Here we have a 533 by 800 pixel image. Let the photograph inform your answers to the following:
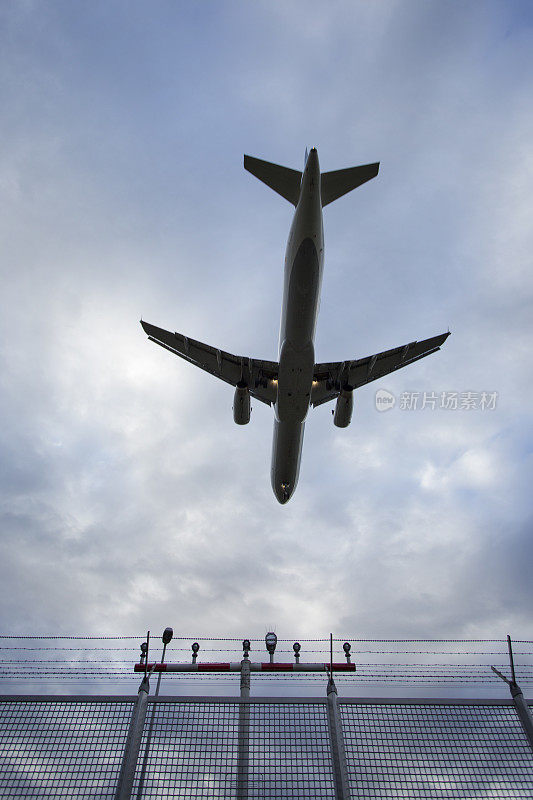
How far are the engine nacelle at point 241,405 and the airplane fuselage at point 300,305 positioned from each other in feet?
5.02

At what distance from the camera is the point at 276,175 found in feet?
75.8

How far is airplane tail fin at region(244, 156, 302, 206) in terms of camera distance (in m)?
22.4

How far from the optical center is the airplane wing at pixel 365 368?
80.6 feet

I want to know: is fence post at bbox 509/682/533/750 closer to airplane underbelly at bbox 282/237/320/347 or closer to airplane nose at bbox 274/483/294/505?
airplane underbelly at bbox 282/237/320/347

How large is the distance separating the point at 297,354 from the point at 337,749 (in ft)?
52.8

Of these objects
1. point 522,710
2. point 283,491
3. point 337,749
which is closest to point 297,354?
point 283,491

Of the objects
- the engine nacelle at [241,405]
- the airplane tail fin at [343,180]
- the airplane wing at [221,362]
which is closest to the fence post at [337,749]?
the engine nacelle at [241,405]

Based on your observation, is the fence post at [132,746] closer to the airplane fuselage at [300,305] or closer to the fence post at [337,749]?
the fence post at [337,749]

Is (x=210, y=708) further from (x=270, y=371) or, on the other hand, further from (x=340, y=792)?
(x=270, y=371)

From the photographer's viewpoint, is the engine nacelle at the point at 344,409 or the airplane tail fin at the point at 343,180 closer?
the airplane tail fin at the point at 343,180

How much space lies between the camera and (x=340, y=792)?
19.7 ft

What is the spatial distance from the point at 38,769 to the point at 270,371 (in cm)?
2146

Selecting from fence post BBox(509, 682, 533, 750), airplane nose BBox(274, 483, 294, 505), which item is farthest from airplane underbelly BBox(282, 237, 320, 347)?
fence post BBox(509, 682, 533, 750)

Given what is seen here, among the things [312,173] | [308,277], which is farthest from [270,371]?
[312,173]
